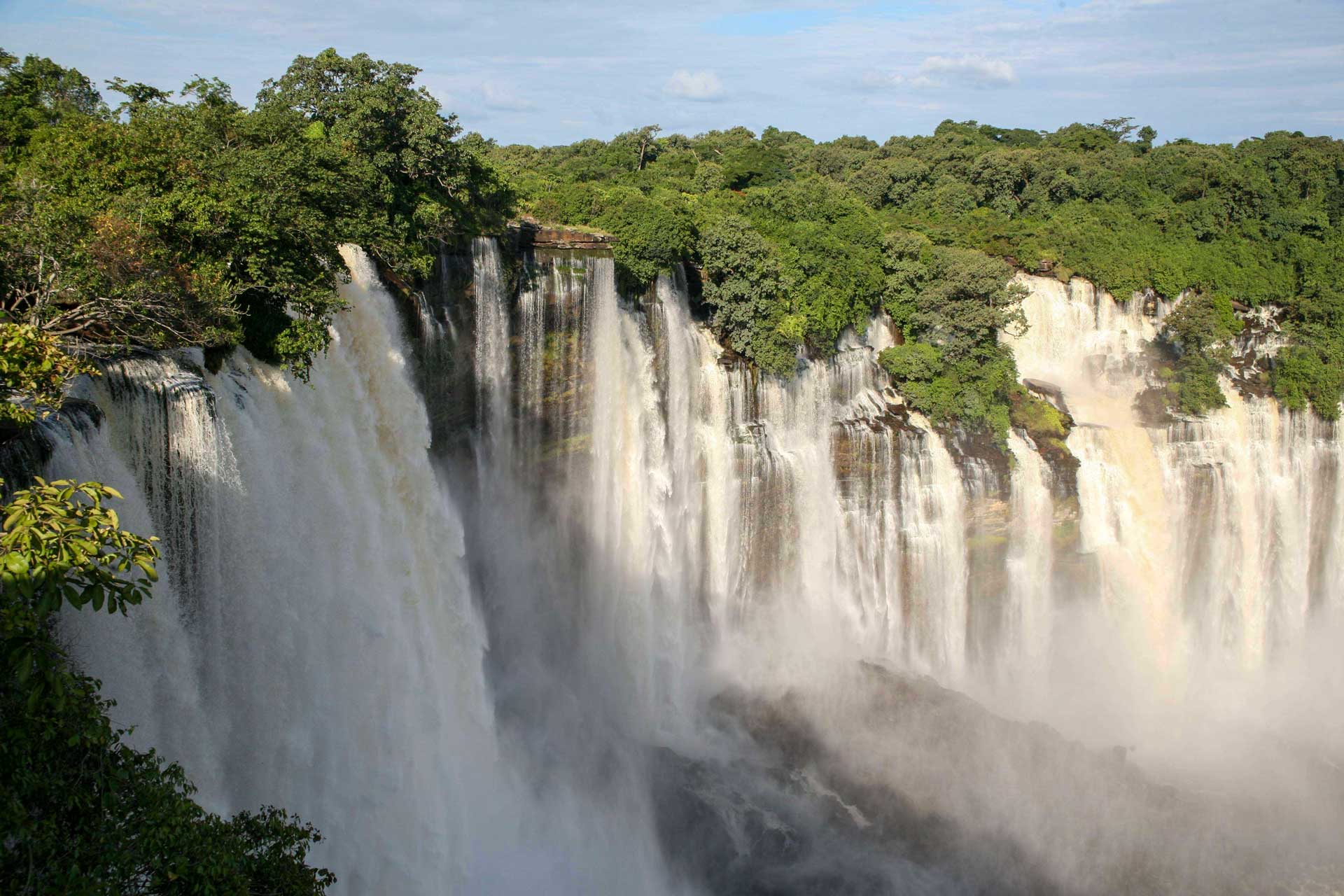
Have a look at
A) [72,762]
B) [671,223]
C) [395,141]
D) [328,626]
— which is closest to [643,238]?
[671,223]

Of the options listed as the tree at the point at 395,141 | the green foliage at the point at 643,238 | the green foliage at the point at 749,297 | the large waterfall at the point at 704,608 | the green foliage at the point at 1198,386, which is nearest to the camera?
the large waterfall at the point at 704,608

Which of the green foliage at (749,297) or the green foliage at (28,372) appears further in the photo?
the green foliage at (749,297)

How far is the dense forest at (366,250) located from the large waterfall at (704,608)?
3.35 feet

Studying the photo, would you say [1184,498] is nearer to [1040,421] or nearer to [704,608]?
[1040,421]

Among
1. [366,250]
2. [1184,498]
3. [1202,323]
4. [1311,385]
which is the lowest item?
[1184,498]

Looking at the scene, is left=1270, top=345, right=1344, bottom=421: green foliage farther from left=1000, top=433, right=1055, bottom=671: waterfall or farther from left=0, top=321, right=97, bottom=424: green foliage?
left=0, top=321, right=97, bottom=424: green foliage

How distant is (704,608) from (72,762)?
18857 millimetres

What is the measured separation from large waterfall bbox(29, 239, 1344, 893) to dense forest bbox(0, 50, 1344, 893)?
102 centimetres

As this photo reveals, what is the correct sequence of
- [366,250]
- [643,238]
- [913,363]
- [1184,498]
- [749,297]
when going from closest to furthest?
[366,250], [643,238], [749,297], [913,363], [1184,498]

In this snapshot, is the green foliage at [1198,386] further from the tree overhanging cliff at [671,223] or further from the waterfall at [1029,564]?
the waterfall at [1029,564]

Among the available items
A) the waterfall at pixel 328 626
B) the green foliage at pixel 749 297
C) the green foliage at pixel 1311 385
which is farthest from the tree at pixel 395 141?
the green foliage at pixel 1311 385

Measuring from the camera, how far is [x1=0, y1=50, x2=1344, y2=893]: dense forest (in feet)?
23.2

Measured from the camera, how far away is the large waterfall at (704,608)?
40.5 feet

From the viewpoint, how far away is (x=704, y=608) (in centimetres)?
2530
